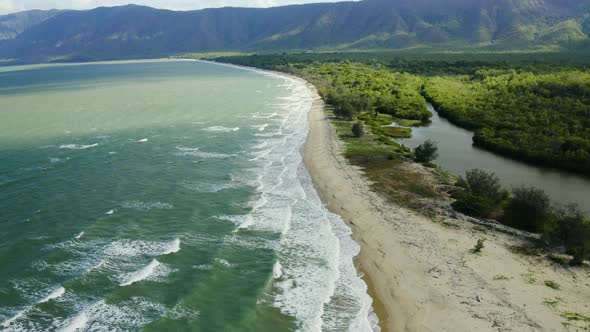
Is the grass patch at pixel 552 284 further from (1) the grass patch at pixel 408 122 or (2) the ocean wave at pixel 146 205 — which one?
(1) the grass patch at pixel 408 122

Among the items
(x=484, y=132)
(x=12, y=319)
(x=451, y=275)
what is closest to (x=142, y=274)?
(x=12, y=319)

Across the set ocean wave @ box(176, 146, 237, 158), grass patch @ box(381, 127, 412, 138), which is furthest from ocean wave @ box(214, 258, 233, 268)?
grass patch @ box(381, 127, 412, 138)

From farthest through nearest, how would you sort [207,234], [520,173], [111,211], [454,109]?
[454,109] → [520,173] → [111,211] → [207,234]

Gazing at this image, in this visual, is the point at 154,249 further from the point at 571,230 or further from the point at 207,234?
the point at 571,230

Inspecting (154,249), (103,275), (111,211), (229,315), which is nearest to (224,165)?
(111,211)

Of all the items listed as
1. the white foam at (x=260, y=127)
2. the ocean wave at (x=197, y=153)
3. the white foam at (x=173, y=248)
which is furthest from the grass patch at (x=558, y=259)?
the white foam at (x=260, y=127)

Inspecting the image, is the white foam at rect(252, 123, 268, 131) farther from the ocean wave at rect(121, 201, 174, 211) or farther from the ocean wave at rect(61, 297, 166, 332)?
the ocean wave at rect(61, 297, 166, 332)
